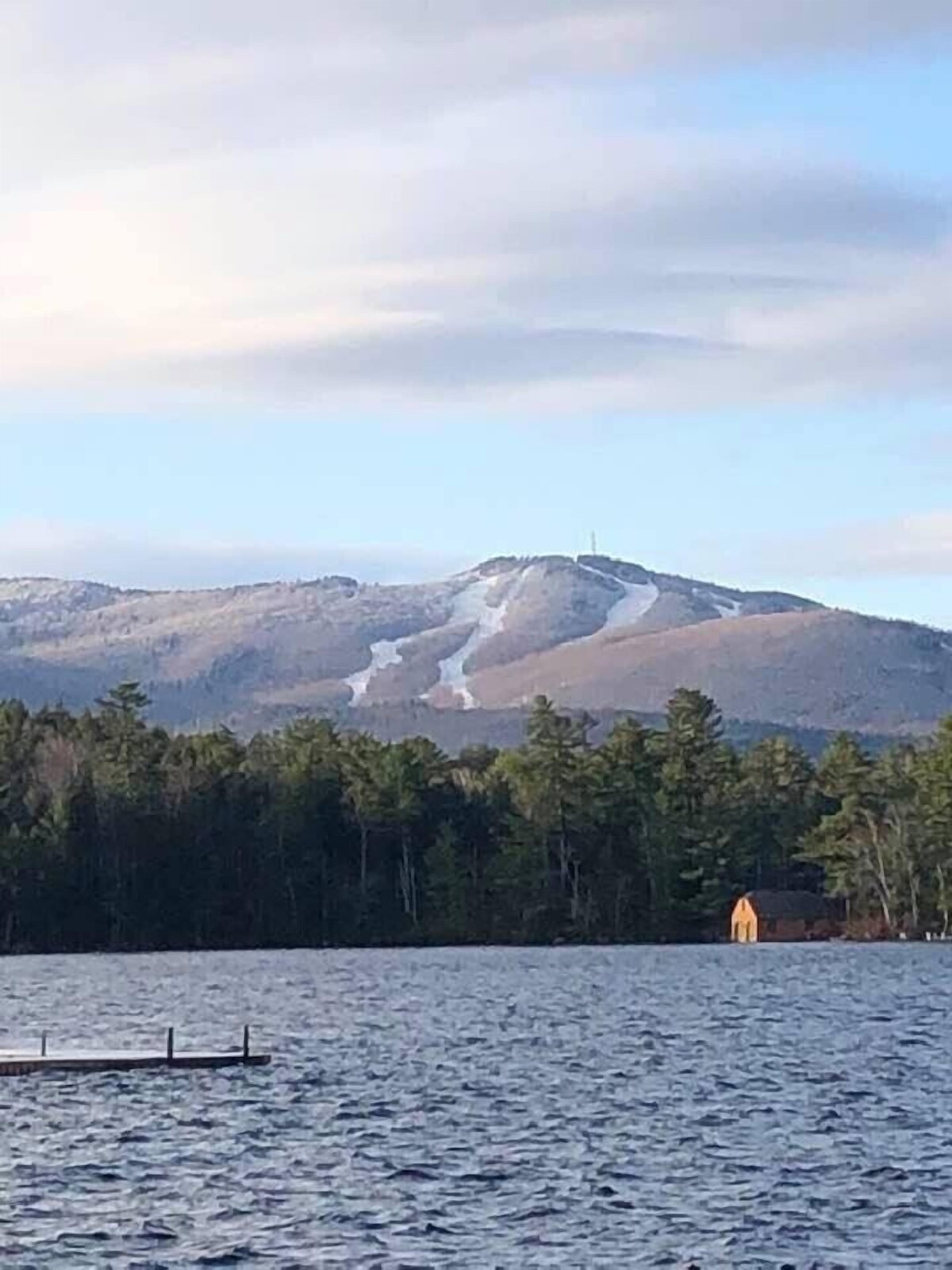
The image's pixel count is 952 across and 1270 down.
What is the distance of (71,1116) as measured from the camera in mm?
51594

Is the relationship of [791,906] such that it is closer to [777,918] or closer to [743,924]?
[777,918]

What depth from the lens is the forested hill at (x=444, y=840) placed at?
14975cm

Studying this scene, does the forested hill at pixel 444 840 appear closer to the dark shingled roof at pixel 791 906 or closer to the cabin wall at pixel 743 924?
the cabin wall at pixel 743 924

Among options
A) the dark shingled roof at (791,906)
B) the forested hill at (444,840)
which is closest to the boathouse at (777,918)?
the dark shingled roof at (791,906)

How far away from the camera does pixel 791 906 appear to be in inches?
6029

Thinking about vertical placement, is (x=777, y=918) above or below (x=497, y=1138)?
above

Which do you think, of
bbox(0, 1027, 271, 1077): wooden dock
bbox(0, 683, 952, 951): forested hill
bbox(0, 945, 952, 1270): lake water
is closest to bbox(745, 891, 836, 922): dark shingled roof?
bbox(0, 683, 952, 951): forested hill

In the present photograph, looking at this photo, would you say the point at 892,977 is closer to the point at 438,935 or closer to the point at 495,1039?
the point at 495,1039

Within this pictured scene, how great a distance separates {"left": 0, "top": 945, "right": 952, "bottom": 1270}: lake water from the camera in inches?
1453

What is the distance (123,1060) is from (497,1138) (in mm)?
16147

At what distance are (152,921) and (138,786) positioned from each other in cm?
797

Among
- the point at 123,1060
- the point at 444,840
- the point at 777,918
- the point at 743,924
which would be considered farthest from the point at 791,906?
the point at 123,1060

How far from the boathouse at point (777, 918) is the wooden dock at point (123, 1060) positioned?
89.8m

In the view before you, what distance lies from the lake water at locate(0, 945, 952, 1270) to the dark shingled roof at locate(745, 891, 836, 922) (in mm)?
61849
